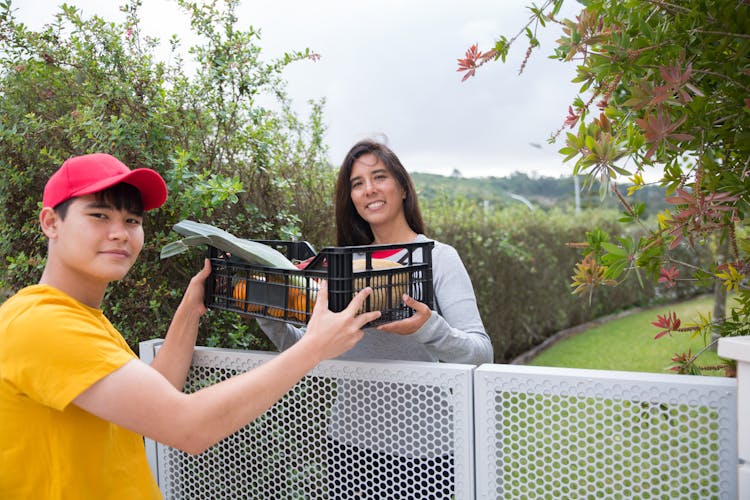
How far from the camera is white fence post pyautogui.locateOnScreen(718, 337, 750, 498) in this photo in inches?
41.6

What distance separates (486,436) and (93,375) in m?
0.86

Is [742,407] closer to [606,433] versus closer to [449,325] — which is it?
[606,433]

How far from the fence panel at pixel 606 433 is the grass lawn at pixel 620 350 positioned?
271 inches

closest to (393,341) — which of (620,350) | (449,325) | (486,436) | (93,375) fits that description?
(449,325)

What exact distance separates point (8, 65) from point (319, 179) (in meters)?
1.71

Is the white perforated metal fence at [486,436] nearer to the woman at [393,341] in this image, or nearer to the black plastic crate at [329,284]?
the woman at [393,341]

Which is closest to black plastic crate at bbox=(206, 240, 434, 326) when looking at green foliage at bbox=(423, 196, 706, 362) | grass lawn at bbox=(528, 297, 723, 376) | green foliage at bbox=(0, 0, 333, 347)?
green foliage at bbox=(0, 0, 333, 347)

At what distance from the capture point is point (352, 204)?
2.36m

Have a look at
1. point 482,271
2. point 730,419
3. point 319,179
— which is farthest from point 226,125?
point 482,271

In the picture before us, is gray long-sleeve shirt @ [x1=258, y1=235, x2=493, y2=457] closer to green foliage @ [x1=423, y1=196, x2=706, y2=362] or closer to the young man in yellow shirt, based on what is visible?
the young man in yellow shirt

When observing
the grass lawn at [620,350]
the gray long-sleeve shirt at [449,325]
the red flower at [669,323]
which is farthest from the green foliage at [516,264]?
the red flower at [669,323]

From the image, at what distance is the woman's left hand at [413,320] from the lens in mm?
1454

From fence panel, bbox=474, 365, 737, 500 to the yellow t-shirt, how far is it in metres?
0.84

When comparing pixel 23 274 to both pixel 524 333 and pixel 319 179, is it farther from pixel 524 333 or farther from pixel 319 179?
pixel 524 333
